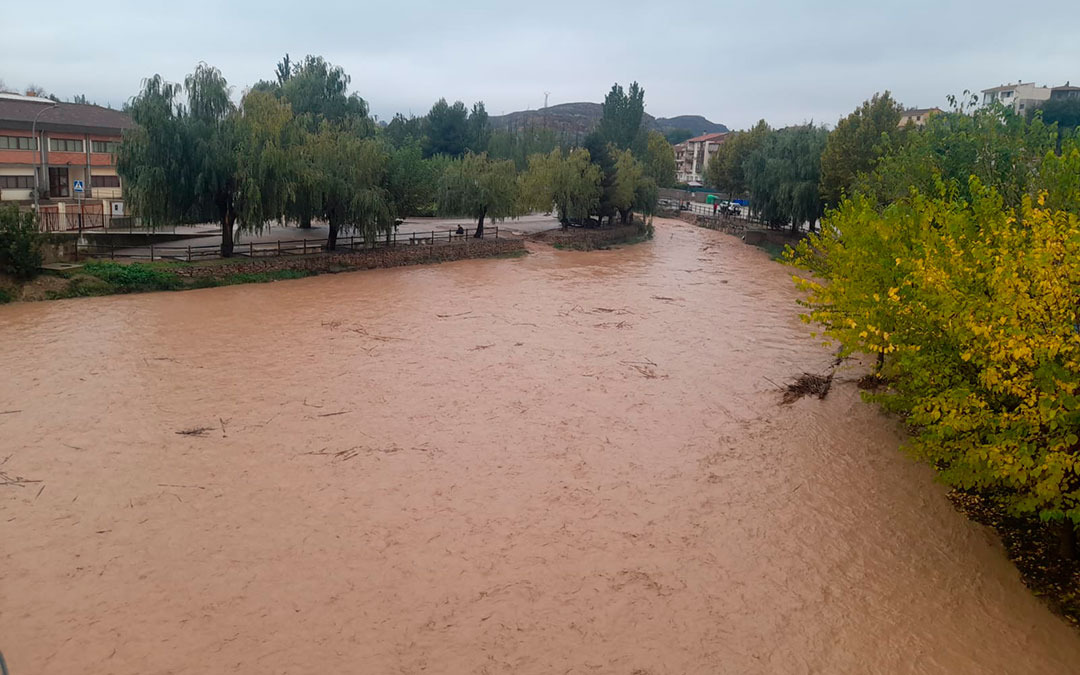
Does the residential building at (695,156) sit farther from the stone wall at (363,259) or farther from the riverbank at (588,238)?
the stone wall at (363,259)

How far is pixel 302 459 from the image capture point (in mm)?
14594

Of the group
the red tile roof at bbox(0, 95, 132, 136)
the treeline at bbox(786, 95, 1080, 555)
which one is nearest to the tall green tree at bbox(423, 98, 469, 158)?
the red tile roof at bbox(0, 95, 132, 136)

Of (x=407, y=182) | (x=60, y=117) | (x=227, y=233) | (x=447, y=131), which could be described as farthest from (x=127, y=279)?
(x=447, y=131)

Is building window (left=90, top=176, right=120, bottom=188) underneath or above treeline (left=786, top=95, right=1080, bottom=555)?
above

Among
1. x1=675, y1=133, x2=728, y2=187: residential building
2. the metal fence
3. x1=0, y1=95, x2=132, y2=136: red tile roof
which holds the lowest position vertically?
the metal fence

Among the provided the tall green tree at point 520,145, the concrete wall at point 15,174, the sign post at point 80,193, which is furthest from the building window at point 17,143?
the tall green tree at point 520,145

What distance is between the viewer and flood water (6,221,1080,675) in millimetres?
9414

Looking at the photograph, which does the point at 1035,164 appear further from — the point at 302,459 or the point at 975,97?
the point at 302,459

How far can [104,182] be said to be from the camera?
49.8 m

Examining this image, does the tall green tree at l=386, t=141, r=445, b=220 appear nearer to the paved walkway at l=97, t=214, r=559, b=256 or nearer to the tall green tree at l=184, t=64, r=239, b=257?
the paved walkway at l=97, t=214, r=559, b=256

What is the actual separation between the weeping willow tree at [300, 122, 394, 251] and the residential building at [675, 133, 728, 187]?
102207 mm

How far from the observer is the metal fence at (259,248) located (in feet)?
99.1

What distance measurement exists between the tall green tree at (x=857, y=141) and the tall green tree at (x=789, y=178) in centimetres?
287

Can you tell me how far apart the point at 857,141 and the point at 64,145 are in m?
49.0
